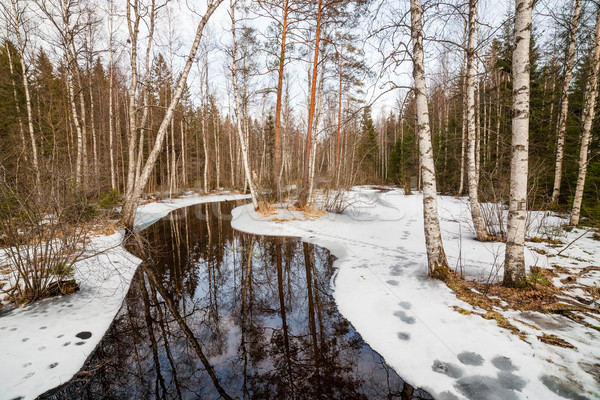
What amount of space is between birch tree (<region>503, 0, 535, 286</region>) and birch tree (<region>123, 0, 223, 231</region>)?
698 cm

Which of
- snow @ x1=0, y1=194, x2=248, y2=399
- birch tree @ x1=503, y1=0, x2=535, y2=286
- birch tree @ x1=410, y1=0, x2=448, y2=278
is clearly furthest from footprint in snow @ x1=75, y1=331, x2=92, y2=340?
birch tree @ x1=503, y1=0, x2=535, y2=286

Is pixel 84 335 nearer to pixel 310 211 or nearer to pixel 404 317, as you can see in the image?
pixel 404 317

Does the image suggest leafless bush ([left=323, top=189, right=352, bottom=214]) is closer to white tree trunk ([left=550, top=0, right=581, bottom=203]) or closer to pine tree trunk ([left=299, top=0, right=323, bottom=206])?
pine tree trunk ([left=299, top=0, right=323, bottom=206])

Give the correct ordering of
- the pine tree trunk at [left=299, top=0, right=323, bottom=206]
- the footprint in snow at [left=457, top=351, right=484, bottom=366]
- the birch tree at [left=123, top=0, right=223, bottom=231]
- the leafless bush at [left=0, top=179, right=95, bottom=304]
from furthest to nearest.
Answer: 1. the pine tree trunk at [left=299, top=0, right=323, bottom=206]
2. the birch tree at [left=123, top=0, right=223, bottom=231]
3. the leafless bush at [left=0, top=179, right=95, bottom=304]
4. the footprint in snow at [left=457, top=351, right=484, bottom=366]

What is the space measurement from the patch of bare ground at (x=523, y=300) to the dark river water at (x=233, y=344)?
1602mm

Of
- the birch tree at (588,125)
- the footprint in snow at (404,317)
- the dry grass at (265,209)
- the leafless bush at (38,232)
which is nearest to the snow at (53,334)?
the leafless bush at (38,232)

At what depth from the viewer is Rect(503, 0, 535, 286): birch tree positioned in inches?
122

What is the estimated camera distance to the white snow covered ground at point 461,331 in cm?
204

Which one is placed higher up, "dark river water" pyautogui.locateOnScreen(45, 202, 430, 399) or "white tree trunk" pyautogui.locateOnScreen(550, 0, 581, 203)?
"white tree trunk" pyautogui.locateOnScreen(550, 0, 581, 203)

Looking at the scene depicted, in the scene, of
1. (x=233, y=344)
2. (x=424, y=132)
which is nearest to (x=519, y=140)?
(x=424, y=132)

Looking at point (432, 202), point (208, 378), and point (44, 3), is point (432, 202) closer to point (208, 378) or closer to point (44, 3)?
point (208, 378)

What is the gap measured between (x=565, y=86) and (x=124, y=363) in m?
13.6

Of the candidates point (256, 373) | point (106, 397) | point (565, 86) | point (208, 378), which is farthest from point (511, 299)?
point (565, 86)

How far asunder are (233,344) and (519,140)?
15.2ft
